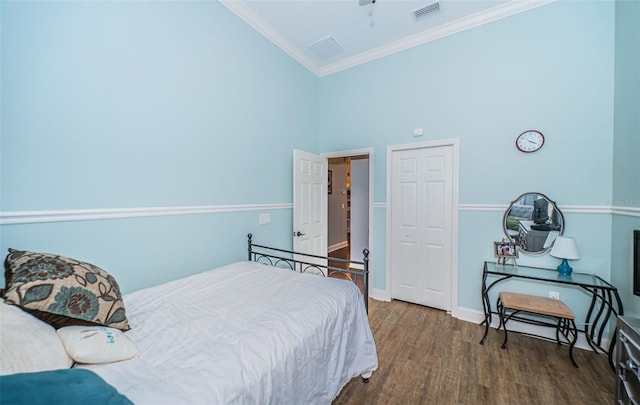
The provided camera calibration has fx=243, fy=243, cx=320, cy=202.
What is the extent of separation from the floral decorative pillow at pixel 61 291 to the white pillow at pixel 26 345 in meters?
0.04

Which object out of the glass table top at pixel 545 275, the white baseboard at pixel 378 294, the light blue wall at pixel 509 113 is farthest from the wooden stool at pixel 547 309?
the white baseboard at pixel 378 294

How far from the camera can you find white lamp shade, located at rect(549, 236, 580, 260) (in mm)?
2248

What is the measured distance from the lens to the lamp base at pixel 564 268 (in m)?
2.32

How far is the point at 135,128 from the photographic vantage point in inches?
72.6

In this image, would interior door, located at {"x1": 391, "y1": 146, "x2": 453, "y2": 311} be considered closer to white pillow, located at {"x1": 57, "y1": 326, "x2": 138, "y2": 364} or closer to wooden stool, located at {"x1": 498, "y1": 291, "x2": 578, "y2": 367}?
wooden stool, located at {"x1": 498, "y1": 291, "x2": 578, "y2": 367}

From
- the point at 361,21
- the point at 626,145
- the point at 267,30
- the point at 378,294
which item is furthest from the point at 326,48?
the point at 378,294

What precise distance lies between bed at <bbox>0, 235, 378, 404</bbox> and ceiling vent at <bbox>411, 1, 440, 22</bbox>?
2.90m

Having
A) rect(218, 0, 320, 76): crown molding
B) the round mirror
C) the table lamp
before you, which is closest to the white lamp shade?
the table lamp

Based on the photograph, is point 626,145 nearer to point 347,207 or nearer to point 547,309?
point 547,309

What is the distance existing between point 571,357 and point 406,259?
1660 mm

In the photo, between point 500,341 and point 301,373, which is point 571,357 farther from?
point 301,373

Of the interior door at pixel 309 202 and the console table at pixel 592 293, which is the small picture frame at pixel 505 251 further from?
the interior door at pixel 309 202

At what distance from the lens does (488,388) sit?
5.99 feet

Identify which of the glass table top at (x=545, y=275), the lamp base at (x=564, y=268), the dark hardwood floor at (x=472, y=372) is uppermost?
the lamp base at (x=564, y=268)
